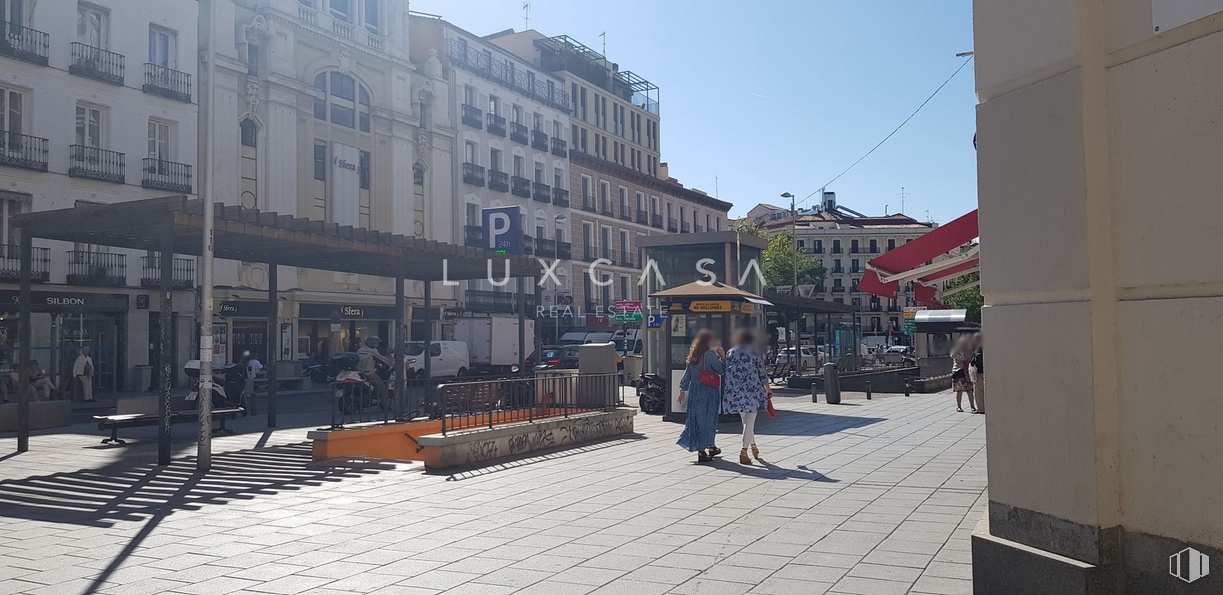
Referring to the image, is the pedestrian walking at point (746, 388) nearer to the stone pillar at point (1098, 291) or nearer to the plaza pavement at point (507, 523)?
the plaza pavement at point (507, 523)

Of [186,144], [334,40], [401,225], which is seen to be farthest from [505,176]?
[186,144]

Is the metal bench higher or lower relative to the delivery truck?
lower

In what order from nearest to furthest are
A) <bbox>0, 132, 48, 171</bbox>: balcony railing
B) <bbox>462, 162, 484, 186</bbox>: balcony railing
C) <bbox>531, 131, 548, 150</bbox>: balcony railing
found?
<bbox>0, 132, 48, 171</bbox>: balcony railing
<bbox>462, 162, 484, 186</bbox>: balcony railing
<bbox>531, 131, 548, 150</bbox>: balcony railing

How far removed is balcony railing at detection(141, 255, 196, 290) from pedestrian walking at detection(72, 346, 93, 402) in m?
6.18

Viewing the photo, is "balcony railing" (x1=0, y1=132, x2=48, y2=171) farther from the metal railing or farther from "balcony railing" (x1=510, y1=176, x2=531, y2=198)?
"balcony railing" (x1=510, y1=176, x2=531, y2=198)

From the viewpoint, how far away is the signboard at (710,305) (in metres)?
16.2

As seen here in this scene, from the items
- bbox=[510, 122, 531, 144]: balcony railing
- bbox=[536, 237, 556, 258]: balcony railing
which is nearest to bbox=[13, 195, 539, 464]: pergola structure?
bbox=[510, 122, 531, 144]: balcony railing

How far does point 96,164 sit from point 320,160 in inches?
415

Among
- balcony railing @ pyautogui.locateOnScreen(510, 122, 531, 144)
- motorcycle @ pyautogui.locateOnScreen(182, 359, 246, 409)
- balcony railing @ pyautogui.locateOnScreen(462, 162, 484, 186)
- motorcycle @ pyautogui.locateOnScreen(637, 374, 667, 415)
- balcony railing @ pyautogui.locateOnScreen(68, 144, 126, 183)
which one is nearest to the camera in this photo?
motorcycle @ pyautogui.locateOnScreen(182, 359, 246, 409)

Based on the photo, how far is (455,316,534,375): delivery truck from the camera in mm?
39938

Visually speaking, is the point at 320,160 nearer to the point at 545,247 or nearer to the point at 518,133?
the point at 518,133

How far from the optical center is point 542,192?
58438mm

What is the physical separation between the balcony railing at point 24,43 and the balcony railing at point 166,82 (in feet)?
12.0

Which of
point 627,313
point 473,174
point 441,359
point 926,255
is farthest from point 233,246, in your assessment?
point 473,174
